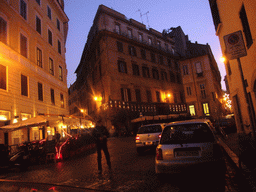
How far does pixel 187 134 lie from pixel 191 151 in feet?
1.96

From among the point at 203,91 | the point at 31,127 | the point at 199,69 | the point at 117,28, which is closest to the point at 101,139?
the point at 31,127

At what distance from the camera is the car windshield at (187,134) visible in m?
4.88

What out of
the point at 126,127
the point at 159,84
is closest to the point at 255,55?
the point at 126,127

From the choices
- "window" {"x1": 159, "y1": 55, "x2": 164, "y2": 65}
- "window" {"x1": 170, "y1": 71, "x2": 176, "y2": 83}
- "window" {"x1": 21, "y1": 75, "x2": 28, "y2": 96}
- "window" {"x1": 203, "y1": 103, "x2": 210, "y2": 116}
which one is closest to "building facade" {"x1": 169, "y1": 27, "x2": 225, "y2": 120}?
"window" {"x1": 203, "y1": 103, "x2": 210, "y2": 116}

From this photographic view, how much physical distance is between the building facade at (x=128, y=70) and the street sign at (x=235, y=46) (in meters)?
20.0

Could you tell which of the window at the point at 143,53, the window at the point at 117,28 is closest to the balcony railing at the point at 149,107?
the window at the point at 143,53

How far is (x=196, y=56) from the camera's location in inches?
1620

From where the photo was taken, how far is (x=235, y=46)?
5.12 meters

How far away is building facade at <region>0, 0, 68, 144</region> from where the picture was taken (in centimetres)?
1334

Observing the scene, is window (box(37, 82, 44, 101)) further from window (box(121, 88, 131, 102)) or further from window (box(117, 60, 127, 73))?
window (box(117, 60, 127, 73))

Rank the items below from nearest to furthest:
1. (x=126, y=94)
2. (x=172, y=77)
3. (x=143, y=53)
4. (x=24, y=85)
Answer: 1. (x=24, y=85)
2. (x=126, y=94)
3. (x=143, y=53)
4. (x=172, y=77)

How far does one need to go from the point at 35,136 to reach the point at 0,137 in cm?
442

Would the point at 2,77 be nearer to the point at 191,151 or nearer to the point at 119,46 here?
the point at 191,151

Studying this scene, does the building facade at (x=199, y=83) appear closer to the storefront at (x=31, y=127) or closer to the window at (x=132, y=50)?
the window at (x=132, y=50)
